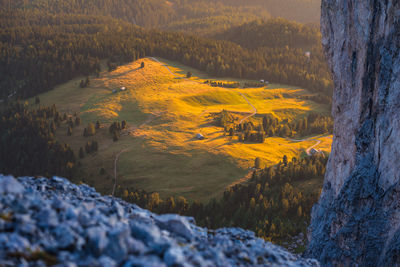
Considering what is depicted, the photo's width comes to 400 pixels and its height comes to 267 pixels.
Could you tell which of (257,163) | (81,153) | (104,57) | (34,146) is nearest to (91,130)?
(81,153)

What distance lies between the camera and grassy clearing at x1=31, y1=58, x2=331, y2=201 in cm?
7944

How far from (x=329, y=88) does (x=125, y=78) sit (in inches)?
3669

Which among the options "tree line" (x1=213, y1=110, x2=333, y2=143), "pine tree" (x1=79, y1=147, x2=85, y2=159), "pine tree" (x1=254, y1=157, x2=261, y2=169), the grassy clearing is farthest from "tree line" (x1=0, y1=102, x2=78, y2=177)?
"tree line" (x1=213, y1=110, x2=333, y2=143)

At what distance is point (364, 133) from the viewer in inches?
1061

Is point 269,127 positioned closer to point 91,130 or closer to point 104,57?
point 91,130

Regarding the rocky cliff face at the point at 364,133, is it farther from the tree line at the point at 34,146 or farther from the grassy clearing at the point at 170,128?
the tree line at the point at 34,146

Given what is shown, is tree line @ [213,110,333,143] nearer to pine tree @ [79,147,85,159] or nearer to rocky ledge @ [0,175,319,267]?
pine tree @ [79,147,85,159]

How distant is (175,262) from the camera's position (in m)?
12.3

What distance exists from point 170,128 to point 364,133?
7975 centimetres

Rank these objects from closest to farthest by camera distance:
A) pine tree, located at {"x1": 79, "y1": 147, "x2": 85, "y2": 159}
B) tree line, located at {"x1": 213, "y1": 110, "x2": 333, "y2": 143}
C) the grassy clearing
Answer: the grassy clearing, pine tree, located at {"x1": 79, "y1": 147, "x2": 85, "y2": 159}, tree line, located at {"x1": 213, "y1": 110, "x2": 333, "y2": 143}

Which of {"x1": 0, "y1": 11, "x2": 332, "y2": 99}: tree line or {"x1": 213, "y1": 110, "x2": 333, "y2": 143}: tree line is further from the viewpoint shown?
{"x1": 0, "y1": 11, "x2": 332, "y2": 99}: tree line

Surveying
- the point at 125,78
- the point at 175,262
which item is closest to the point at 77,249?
the point at 175,262

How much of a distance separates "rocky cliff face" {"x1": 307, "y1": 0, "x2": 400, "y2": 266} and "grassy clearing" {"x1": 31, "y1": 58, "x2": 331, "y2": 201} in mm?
43016

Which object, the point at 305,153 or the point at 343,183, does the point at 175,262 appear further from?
the point at 305,153
